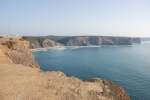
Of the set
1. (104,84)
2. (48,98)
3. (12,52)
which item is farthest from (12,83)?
(12,52)

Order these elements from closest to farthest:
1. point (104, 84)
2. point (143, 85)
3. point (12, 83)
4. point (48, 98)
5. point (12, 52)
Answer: point (48, 98) < point (12, 83) < point (104, 84) < point (12, 52) < point (143, 85)

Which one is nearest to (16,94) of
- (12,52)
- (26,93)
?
(26,93)

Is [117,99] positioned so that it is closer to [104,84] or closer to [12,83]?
[104,84]

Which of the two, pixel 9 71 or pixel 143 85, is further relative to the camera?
pixel 143 85

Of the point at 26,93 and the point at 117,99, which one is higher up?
the point at 26,93

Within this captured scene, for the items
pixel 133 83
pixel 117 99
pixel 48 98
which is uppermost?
pixel 48 98

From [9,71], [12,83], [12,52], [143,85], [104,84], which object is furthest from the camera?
[143,85]

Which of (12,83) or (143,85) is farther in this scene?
(143,85)

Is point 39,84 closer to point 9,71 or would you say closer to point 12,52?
point 9,71

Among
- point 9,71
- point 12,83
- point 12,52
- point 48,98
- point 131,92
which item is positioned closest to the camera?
point 48,98
